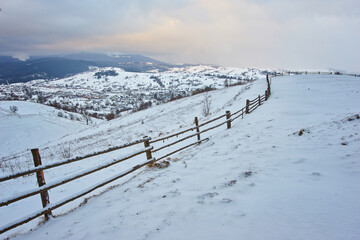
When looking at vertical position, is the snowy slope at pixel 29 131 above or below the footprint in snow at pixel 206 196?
below

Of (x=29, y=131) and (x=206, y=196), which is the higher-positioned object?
(x=206, y=196)

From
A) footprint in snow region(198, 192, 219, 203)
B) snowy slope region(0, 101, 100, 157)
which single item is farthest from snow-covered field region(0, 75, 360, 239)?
snowy slope region(0, 101, 100, 157)

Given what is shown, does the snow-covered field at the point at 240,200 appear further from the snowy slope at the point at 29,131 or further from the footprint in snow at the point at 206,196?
the snowy slope at the point at 29,131

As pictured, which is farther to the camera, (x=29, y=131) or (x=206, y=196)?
(x=29, y=131)

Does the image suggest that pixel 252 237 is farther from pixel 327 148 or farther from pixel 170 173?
pixel 327 148

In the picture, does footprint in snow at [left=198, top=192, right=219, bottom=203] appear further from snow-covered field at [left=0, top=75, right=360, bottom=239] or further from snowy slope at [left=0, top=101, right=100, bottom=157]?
snowy slope at [left=0, top=101, right=100, bottom=157]

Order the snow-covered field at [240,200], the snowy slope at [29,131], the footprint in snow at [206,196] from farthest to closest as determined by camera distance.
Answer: the snowy slope at [29,131], the footprint in snow at [206,196], the snow-covered field at [240,200]

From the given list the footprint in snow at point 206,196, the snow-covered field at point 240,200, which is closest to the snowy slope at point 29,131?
the snow-covered field at point 240,200

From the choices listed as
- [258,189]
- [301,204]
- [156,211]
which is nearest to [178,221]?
[156,211]

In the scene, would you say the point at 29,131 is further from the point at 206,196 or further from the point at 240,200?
the point at 240,200

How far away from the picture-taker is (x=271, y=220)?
3.02 metres

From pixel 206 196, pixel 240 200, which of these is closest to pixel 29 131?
pixel 206 196

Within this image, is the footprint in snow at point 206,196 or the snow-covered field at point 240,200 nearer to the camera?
the snow-covered field at point 240,200

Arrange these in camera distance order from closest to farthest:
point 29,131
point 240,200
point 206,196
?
point 240,200, point 206,196, point 29,131
